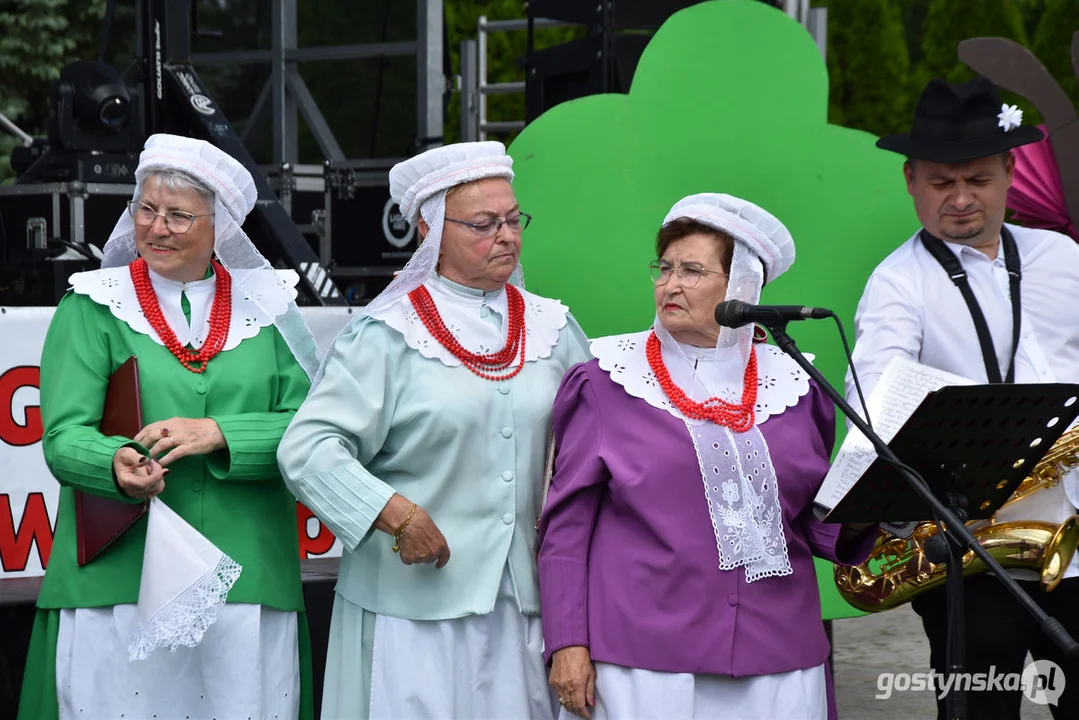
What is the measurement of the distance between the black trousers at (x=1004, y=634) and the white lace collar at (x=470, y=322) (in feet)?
4.39

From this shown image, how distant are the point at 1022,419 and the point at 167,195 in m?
2.07

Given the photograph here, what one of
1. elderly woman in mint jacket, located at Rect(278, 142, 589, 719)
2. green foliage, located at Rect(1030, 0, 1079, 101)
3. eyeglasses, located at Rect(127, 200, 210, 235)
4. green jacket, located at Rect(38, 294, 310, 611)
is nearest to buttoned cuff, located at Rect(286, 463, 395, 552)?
elderly woman in mint jacket, located at Rect(278, 142, 589, 719)

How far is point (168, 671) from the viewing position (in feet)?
11.8

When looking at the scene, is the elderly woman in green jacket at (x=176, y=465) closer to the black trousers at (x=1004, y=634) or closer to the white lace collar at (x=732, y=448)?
the white lace collar at (x=732, y=448)

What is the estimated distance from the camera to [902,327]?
4055 mm

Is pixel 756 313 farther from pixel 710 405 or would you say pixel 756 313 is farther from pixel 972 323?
pixel 972 323

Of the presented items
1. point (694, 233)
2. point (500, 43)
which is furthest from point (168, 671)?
point (500, 43)

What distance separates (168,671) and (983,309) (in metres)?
2.35

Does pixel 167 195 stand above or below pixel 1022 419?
above

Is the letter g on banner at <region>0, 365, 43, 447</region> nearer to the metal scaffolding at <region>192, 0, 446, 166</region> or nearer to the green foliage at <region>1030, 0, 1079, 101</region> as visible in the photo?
the metal scaffolding at <region>192, 0, 446, 166</region>

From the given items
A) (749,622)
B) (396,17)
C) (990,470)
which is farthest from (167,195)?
(396,17)

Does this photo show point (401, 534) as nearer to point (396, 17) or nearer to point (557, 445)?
point (557, 445)

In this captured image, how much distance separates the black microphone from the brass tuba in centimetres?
109

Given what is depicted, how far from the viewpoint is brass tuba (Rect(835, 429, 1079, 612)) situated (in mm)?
3962
